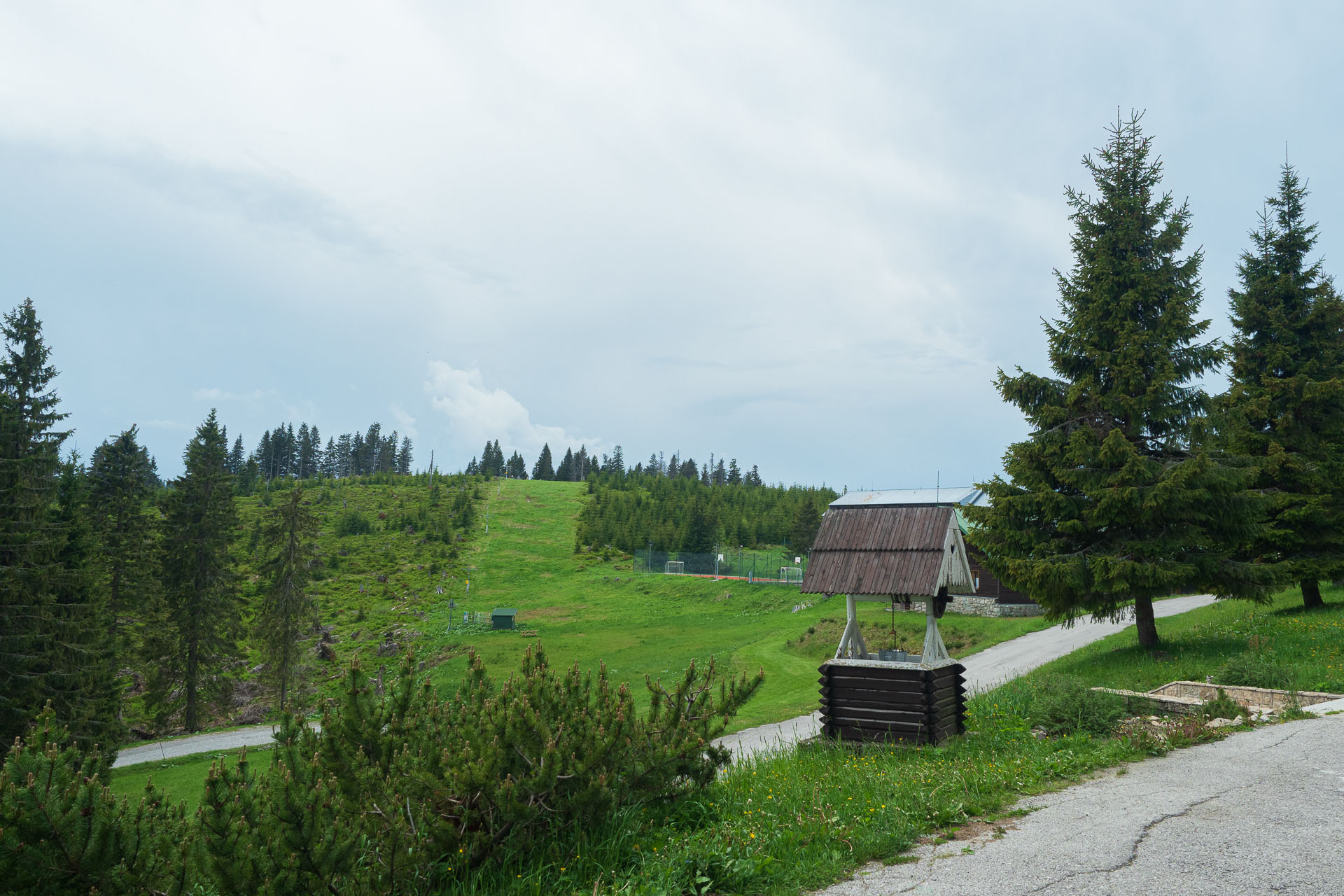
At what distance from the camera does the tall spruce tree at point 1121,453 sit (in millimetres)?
17188

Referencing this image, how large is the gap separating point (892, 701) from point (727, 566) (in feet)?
169

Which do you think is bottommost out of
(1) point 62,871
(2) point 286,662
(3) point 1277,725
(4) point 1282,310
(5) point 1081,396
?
(2) point 286,662

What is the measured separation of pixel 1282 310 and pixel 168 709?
4777 cm

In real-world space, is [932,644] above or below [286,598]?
above

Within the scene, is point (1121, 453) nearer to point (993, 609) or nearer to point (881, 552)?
point (881, 552)

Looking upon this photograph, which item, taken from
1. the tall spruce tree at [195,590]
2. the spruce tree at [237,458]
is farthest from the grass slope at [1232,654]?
the spruce tree at [237,458]

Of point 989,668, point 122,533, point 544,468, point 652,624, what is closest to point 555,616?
point 652,624

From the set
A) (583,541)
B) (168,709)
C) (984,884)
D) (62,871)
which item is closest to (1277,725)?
(984,884)

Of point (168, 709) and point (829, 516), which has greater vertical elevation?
point (829, 516)

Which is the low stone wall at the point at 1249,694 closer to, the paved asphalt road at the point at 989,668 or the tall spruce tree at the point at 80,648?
the paved asphalt road at the point at 989,668

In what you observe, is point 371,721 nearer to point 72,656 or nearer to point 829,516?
point 829,516

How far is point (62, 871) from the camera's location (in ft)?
13.0

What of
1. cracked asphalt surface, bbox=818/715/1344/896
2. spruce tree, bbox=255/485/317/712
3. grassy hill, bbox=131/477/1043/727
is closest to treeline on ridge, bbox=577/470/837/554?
grassy hill, bbox=131/477/1043/727

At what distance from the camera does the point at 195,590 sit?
3325 cm
